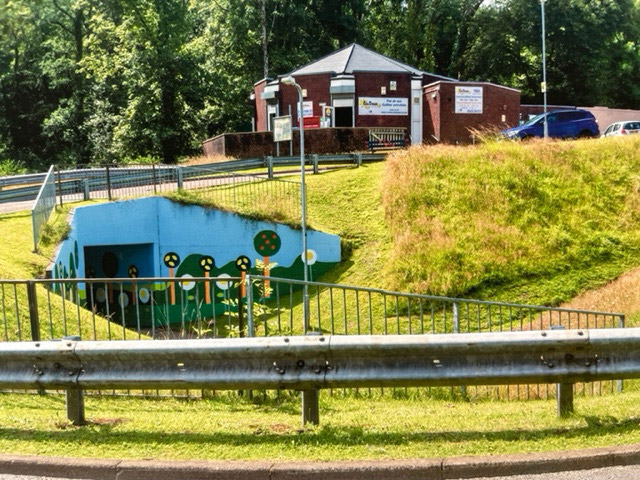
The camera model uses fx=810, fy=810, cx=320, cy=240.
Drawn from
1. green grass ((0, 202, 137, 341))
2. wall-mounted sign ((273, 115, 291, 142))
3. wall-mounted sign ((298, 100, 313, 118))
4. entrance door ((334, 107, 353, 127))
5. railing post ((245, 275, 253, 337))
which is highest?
wall-mounted sign ((298, 100, 313, 118))

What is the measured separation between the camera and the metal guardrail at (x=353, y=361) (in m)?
5.84

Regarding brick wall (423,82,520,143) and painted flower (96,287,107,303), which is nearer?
painted flower (96,287,107,303)

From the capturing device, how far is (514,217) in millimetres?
24656

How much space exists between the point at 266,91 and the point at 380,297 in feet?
80.1

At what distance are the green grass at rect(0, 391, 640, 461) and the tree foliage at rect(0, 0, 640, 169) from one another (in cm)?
4258

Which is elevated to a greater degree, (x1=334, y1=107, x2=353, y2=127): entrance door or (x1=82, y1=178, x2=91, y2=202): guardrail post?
(x1=334, y1=107, x2=353, y2=127): entrance door

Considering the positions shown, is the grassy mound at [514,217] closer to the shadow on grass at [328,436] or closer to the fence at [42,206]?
the fence at [42,206]

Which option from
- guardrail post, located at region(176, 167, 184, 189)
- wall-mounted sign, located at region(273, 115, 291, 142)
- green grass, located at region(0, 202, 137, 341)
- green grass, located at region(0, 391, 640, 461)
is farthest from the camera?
guardrail post, located at region(176, 167, 184, 189)

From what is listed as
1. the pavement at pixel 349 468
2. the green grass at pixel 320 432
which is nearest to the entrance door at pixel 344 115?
the green grass at pixel 320 432

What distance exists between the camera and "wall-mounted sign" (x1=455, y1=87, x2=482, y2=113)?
132 feet

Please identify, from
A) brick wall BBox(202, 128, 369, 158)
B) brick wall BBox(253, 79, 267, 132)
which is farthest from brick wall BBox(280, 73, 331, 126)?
brick wall BBox(202, 128, 369, 158)

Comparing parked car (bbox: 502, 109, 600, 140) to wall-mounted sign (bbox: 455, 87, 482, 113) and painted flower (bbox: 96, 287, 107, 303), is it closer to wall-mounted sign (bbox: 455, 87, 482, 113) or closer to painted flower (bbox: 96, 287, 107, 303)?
wall-mounted sign (bbox: 455, 87, 482, 113)

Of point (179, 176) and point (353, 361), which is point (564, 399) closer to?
point (353, 361)

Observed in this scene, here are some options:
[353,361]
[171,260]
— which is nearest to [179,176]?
[171,260]
